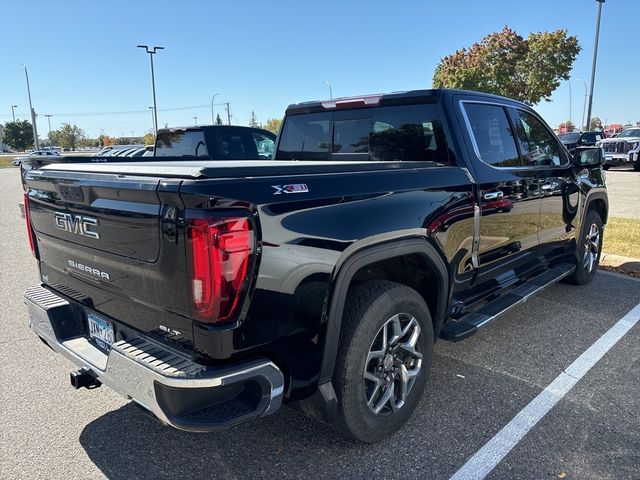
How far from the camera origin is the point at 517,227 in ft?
12.7

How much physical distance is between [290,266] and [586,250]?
4615 mm

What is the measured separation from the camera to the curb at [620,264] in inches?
240

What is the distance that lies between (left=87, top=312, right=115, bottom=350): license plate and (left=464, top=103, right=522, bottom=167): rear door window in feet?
8.73

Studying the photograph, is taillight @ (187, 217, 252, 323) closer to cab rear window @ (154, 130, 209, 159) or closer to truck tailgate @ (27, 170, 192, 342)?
truck tailgate @ (27, 170, 192, 342)

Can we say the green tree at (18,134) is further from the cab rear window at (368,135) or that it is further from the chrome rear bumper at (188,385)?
the chrome rear bumper at (188,385)

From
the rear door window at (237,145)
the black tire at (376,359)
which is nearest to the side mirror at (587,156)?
the black tire at (376,359)

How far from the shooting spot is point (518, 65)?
107 feet

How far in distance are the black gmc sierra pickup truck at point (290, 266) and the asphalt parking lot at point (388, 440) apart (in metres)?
0.24

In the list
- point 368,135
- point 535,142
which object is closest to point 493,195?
point 368,135

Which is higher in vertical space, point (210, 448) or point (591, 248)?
point (591, 248)

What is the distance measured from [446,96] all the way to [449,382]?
78.5 inches

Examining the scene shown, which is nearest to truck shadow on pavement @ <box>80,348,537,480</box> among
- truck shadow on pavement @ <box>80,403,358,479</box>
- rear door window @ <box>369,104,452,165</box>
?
truck shadow on pavement @ <box>80,403,358,479</box>

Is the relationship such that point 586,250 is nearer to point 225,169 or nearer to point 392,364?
point 392,364

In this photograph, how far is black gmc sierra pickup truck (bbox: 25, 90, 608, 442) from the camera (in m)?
1.98
